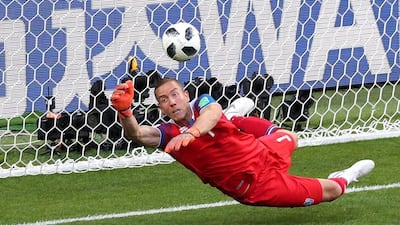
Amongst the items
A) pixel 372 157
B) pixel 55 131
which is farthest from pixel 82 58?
pixel 372 157

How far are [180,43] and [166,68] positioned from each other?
10.1ft

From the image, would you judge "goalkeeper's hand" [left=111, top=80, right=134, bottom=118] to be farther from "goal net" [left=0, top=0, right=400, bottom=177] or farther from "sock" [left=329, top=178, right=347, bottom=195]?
"goal net" [left=0, top=0, right=400, bottom=177]

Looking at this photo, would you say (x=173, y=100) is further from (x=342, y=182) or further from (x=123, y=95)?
(x=342, y=182)

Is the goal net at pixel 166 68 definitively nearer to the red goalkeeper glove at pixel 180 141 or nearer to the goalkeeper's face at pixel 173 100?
the goalkeeper's face at pixel 173 100

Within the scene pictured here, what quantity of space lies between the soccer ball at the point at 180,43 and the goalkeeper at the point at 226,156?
86 centimetres

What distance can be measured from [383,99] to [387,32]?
764mm

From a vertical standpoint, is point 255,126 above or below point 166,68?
above

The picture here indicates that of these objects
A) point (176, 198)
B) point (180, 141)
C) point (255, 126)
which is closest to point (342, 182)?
point (255, 126)

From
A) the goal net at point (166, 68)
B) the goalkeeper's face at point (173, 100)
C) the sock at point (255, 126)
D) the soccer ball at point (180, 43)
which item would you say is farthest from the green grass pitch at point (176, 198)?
the soccer ball at point (180, 43)

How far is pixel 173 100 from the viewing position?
22.4 ft

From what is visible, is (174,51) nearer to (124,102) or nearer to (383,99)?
(124,102)

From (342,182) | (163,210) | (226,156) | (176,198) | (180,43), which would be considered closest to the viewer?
(226,156)

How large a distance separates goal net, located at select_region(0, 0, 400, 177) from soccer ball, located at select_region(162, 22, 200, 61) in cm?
221

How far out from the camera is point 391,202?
7.71 meters
